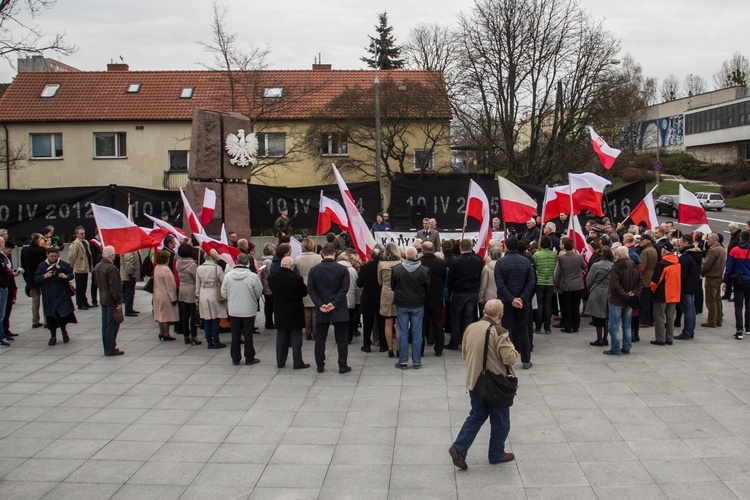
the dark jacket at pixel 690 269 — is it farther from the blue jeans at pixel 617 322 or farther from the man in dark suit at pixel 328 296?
the man in dark suit at pixel 328 296

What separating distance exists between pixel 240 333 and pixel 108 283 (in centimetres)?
220

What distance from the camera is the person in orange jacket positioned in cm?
1068

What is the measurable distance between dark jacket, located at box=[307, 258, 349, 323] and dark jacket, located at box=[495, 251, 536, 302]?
217cm

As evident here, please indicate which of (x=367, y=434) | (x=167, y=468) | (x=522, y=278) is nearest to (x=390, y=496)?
(x=367, y=434)

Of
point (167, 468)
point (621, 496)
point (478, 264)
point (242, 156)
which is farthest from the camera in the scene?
point (242, 156)

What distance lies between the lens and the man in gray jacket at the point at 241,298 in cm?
980

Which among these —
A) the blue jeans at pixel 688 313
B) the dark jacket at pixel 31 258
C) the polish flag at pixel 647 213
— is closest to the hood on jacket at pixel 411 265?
the blue jeans at pixel 688 313

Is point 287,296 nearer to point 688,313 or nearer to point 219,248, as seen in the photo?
point 219,248

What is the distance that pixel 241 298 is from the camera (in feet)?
32.2

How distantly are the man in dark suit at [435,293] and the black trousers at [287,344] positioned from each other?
2.00 metres

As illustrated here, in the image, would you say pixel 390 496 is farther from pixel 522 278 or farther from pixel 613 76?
Answer: pixel 613 76

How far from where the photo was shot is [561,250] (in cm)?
1175

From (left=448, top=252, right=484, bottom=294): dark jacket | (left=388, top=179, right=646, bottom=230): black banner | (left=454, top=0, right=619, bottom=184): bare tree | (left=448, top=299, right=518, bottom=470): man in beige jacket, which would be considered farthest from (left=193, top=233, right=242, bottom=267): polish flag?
(left=454, top=0, right=619, bottom=184): bare tree

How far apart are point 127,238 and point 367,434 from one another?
5.78 metres
